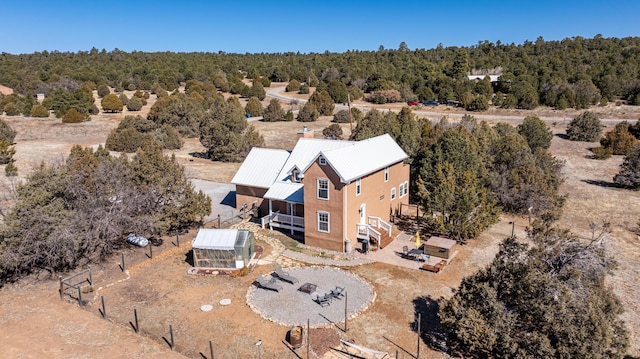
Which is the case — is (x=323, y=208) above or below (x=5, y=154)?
below

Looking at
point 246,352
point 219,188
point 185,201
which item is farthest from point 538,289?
point 219,188

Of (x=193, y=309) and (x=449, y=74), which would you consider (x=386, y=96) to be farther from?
(x=193, y=309)

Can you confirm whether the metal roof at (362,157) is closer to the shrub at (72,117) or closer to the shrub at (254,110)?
the shrub at (254,110)

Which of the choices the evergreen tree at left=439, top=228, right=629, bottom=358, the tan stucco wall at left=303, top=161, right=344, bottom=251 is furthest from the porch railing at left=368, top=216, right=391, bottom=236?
the evergreen tree at left=439, top=228, right=629, bottom=358

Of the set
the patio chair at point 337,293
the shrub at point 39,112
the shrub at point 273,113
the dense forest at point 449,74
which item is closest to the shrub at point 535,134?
the dense forest at point 449,74

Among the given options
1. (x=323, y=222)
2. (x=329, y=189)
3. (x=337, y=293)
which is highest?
(x=329, y=189)

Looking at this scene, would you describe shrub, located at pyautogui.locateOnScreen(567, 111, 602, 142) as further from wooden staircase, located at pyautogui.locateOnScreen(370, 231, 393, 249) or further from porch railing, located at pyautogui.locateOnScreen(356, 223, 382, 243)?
porch railing, located at pyautogui.locateOnScreen(356, 223, 382, 243)

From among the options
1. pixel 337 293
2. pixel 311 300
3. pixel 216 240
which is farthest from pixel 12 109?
pixel 337 293
